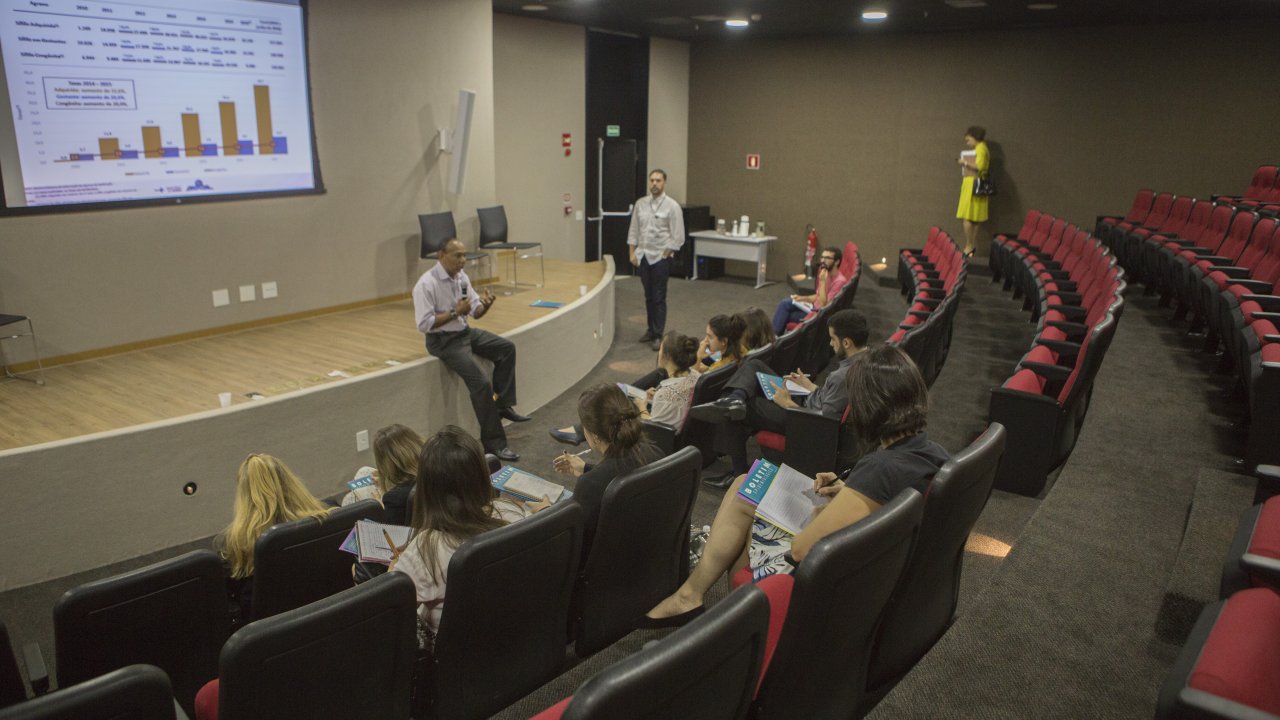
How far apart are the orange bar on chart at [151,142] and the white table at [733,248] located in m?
7.50

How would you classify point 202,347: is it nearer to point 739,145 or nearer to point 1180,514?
point 1180,514

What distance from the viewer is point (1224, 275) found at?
5.46m

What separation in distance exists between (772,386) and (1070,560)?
5.74 ft

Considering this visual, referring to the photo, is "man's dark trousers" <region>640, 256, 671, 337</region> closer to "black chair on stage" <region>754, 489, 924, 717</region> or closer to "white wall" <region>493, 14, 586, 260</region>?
"white wall" <region>493, 14, 586, 260</region>

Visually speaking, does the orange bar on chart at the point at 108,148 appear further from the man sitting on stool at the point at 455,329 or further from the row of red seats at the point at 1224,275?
the row of red seats at the point at 1224,275

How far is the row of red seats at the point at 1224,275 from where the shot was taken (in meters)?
3.51

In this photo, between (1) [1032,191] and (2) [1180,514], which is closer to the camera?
(2) [1180,514]

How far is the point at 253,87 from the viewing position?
22.0 feet

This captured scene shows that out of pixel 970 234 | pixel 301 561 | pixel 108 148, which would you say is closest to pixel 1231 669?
pixel 301 561

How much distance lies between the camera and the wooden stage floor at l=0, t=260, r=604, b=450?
16.2 ft

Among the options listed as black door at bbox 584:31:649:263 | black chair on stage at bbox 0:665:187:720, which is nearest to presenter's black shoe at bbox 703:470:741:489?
→ black chair on stage at bbox 0:665:187:720

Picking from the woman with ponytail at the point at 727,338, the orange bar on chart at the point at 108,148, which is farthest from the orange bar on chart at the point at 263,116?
the woman with ponytail at the point at 727,338

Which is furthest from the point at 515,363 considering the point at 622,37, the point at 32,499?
the point at 622,37

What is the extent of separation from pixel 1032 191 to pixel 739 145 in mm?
4193
